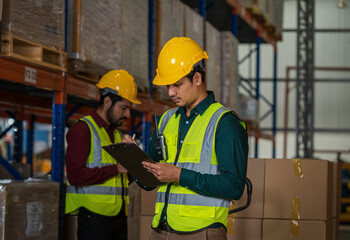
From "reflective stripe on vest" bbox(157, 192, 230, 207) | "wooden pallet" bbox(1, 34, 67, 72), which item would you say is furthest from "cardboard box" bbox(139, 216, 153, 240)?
"reflective stripe on vest" bbox(157, 192, 230, 207)

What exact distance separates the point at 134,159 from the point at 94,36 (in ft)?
8.44

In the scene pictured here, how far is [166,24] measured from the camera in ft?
23.0

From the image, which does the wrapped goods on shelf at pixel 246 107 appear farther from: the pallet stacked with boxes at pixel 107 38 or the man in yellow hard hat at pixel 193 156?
the man in yellow hard hat at pixel 193 156

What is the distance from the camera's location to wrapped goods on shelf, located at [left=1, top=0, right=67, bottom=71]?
404cm

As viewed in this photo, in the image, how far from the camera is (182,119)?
2.89 m

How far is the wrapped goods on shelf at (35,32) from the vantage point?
4.04 m

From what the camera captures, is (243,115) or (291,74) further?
(291,74)

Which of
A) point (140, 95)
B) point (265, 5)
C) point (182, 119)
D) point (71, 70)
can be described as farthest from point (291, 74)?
point (182, 119)

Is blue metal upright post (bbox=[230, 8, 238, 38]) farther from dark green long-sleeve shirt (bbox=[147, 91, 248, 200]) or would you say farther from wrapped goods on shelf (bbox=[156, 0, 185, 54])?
dark green long-sleeve shirt (bbox=[147, 91, 248, 200])

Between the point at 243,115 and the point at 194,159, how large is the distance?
9.00 meters

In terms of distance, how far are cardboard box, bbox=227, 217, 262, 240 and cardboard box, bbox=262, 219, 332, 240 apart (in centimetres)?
5

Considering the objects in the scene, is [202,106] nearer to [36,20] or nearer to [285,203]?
[285,203]

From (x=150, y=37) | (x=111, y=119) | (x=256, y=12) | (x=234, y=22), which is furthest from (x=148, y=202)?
(x=256, y=12)

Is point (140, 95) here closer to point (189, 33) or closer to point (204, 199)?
point (189, 33)
